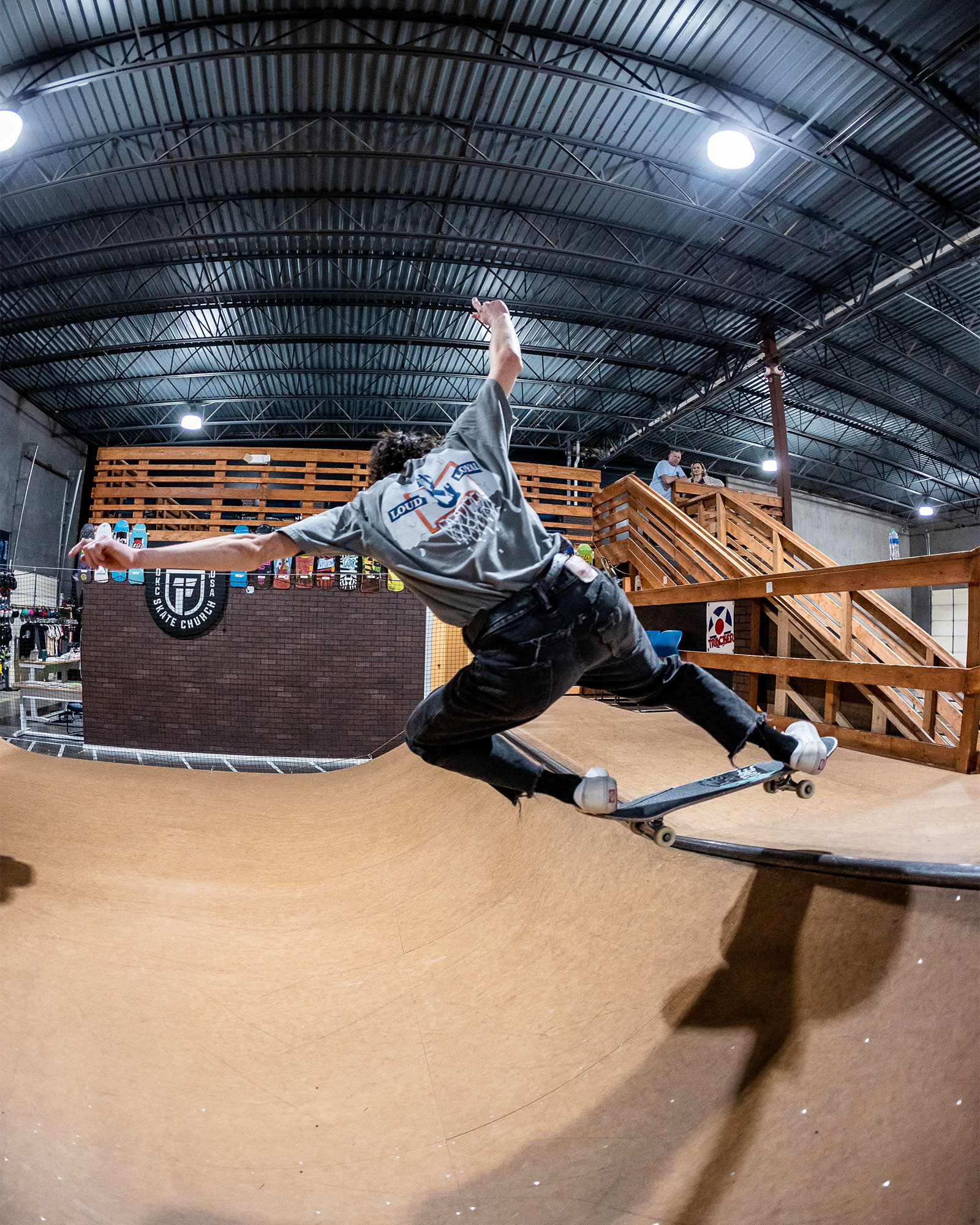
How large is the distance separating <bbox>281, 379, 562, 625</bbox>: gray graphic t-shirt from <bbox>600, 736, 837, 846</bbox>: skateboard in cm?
89

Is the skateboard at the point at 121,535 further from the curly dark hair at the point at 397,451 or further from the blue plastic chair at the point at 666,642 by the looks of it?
the curly dark hair at the point at 397,451

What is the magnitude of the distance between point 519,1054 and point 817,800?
1952mm

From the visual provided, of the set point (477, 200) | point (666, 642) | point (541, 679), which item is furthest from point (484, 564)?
point (477, 200)

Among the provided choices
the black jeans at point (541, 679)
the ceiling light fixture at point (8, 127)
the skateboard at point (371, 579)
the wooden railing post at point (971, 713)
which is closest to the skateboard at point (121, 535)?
the skateboard at point (371, 579)

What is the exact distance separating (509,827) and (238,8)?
355 inches

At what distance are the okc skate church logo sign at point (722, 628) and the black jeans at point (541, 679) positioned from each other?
14.1ft

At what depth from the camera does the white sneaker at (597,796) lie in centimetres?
191

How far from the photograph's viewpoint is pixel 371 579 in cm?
922

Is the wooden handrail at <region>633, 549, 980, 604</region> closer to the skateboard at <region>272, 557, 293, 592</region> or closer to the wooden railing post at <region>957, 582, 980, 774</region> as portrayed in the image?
the wooden railing post at <region>957, 582, 980, 774</region>

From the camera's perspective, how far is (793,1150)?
4.13 ft

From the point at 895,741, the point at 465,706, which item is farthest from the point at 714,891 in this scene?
the point at 895,741

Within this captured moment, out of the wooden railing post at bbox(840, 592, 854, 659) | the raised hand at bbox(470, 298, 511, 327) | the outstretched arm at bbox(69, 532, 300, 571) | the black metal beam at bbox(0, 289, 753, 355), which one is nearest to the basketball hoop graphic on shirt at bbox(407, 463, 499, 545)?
the outstretched arm at bbox(69, 532, 300, 571)

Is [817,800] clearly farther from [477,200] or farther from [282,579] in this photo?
[477,200]

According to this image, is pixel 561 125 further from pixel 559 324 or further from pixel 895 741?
pixel 895 741
